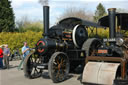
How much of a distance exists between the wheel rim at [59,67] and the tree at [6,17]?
17.6m

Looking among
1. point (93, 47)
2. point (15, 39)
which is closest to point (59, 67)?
point (93, 47)

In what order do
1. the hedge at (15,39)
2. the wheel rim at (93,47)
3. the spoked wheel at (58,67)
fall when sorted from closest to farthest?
the spoked wheel at (58,67) → the wheel rim at (93,47) → the hedge at (15,39)

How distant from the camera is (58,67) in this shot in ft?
18.8

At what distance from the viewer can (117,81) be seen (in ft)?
13.5

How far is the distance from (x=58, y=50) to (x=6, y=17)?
59.3 feet

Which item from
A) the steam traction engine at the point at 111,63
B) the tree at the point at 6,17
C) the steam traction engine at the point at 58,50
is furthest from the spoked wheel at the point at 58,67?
the tree at the point at 6,17

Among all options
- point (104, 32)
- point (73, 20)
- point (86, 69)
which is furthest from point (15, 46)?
point (86, 69)

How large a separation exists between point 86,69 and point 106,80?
0.62 meters

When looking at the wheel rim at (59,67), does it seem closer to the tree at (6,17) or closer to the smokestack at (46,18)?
the smokestack at (46,18)

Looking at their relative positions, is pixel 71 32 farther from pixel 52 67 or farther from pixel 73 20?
pixel 52 67

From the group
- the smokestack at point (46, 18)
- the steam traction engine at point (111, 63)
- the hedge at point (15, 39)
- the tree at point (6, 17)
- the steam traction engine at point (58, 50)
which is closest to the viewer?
the steam traction engine at point (111, 63)

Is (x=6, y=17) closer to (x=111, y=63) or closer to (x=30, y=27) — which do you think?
(x=30, y=27)

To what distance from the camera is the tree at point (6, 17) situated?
22.1 meters

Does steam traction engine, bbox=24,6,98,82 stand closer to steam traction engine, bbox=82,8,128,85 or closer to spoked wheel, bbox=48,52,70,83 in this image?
spoked wheel, bbox=48,52,70,83
